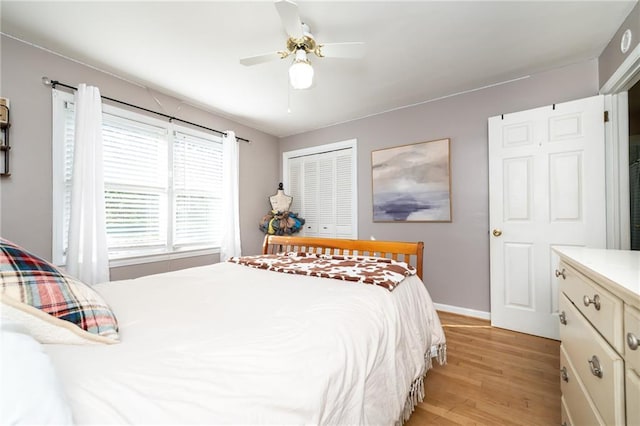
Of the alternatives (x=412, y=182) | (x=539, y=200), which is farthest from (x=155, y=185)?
(x=539, y=200)

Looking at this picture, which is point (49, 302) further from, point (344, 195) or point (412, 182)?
point (344, 195)

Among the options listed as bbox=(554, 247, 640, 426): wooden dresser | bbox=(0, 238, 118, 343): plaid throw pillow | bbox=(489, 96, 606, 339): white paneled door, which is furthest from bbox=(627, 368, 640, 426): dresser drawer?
bbox=(489, 96, 606, 339): white paneled door

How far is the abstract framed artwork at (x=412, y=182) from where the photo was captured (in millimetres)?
2967

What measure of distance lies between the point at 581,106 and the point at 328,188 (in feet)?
9.09

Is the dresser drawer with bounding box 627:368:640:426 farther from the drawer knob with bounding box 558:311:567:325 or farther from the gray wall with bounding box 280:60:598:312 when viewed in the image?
the gray wall with bounding box 280:60:598:312

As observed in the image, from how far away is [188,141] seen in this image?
314 cm

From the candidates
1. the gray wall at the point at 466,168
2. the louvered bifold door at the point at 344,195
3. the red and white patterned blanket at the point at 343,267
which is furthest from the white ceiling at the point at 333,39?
the red and white patterned blanket at the point at 343,267

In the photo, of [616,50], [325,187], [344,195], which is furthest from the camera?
[325,187]

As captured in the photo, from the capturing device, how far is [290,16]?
146cm

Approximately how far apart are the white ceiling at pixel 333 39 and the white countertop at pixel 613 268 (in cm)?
163

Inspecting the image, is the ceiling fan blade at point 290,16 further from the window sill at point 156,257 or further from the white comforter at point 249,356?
the window sill at point 156,257

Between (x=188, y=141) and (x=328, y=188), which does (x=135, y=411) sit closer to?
(x=188, y=141)

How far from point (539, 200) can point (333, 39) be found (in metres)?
2.32

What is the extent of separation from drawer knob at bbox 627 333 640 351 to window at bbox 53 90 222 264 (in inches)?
131
